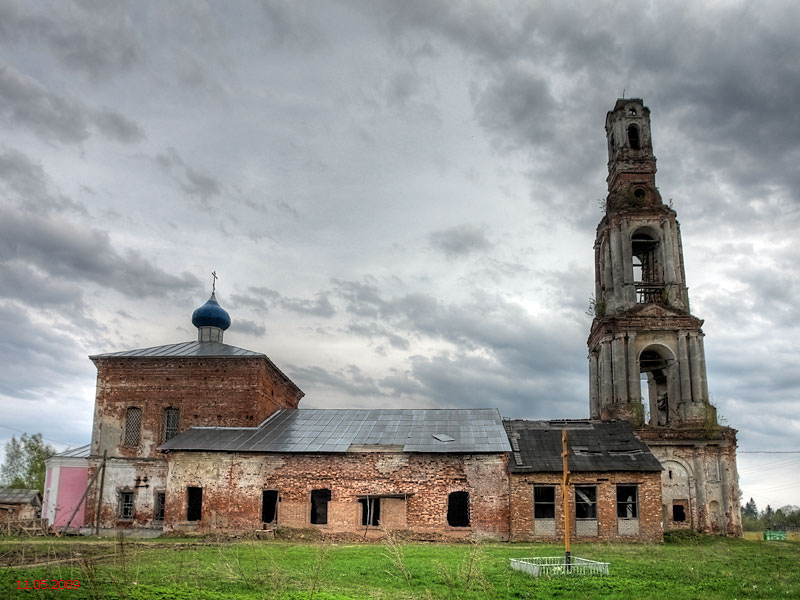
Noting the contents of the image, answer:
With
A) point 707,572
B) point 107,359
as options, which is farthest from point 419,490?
point 107,359

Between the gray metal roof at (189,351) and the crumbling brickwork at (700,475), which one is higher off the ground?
the gray metal roof at (189,351)

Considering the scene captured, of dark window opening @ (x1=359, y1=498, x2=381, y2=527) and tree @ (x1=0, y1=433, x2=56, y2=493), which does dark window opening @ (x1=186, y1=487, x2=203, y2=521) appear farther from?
tree @ (x1=0, y1=433, x2=56, y2=493)

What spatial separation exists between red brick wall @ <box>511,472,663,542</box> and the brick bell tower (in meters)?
5.27

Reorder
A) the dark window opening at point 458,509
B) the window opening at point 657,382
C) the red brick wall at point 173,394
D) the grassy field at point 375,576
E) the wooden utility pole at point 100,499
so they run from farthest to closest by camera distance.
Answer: the window opening at point 657,382 → the red brick wall at point 173,394 → the wooden utility pole at point 100,499 → the dark window opening at point 458,509 → the grassy field at point 375,576

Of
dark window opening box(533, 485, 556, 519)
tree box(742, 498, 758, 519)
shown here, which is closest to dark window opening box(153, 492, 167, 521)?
dark window opening box(533, 485, 556, 519)

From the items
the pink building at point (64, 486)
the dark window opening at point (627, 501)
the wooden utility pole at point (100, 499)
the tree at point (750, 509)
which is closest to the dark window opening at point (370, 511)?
the dark window opening at point (627, 501)

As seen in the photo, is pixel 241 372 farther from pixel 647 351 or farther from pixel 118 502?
pixel 647 351

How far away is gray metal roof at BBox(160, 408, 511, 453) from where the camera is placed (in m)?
24.2

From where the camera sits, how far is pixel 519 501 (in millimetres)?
22781

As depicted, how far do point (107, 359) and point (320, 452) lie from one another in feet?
37.6

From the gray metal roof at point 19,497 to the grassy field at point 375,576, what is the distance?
1302 cm

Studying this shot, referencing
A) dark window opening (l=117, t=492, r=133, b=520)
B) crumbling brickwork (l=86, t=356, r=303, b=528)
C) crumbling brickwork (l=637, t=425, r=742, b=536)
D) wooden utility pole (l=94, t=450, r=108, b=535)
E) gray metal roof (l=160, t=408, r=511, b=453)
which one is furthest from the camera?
crumbling brickwork (l=86, t=356, r=303, b=528)

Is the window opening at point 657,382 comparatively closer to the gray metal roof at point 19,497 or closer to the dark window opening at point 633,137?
the dark window opening at point 633,137

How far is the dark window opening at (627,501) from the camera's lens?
75.8 feet
